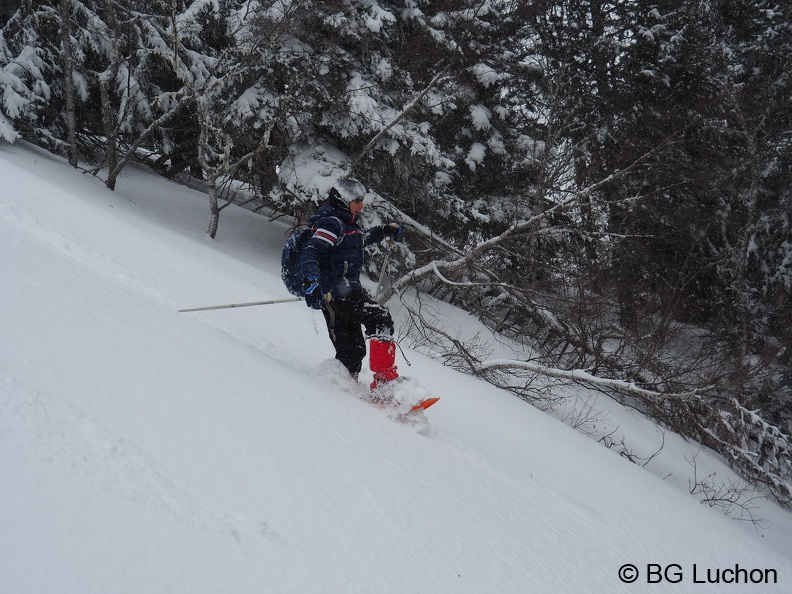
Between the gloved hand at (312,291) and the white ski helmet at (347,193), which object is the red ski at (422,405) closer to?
the gloved hand at (312,291)

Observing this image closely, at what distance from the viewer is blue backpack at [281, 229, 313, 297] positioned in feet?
15.4

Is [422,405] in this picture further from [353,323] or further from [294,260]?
[294,260]

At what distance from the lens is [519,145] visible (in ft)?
45.4

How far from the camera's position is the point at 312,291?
431cm

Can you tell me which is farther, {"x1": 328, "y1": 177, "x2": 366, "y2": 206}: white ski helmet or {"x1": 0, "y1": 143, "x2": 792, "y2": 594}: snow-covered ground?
{"x1": 328, "y1": 177, "x2": 366, "y2": 206}: white ski helmet

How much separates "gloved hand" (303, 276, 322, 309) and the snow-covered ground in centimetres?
57

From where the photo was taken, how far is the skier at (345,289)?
4.46m

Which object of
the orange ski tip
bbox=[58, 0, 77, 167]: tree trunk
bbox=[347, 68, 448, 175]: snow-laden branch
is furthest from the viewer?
bbox=[58, 0, 77, 167]: tree trunk

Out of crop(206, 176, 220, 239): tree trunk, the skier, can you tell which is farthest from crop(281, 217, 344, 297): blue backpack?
crop(206, 176, 220, 239): tree trunk

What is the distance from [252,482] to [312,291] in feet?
7.36

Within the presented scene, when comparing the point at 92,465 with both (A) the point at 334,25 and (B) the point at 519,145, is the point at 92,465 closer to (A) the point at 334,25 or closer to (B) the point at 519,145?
(A) the point at 334,25

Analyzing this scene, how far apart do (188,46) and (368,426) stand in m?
14.3

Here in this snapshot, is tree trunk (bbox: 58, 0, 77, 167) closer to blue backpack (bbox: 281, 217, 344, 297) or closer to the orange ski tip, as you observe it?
blue backpack (bbox: 281, 217, 344, 297)

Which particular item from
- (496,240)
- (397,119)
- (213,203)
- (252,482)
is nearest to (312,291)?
(252,482)
